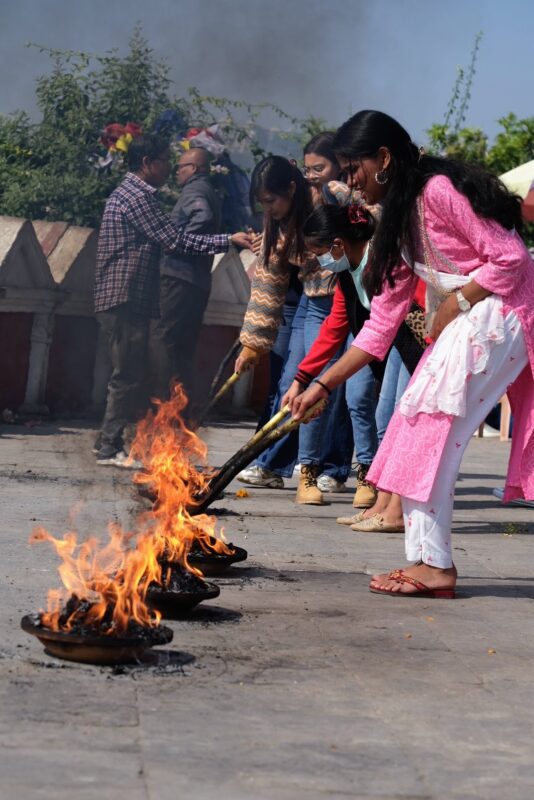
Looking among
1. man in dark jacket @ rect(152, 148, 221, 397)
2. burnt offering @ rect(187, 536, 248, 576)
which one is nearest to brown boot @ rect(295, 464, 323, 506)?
burnt offering @ rect(187, 536, 248, 576)

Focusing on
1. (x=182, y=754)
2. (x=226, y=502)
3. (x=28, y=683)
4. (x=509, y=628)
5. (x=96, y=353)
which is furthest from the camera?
(x=96, y=353)

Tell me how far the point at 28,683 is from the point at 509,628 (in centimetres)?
198

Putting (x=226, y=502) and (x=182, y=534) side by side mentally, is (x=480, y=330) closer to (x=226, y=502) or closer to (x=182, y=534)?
(x=182, y=534)

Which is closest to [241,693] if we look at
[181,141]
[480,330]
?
[480,330]

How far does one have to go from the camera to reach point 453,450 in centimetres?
561

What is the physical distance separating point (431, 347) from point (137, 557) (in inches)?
66.4

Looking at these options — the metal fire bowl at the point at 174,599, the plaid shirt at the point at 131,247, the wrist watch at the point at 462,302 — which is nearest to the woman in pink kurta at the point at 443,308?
the wrist watch at the point at 462,302

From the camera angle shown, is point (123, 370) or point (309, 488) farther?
point (123, 370)

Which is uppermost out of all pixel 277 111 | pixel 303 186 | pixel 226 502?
pixel 277 111

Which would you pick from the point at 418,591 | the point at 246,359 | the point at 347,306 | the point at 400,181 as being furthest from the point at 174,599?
the point at 246,359

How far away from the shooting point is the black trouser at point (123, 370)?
9.66 m

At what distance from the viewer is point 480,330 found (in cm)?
551

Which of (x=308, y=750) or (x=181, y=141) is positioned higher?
(x=181, y=141)

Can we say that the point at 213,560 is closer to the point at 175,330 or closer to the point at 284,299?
the point at 284,299
